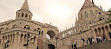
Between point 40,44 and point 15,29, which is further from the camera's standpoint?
point 40,44

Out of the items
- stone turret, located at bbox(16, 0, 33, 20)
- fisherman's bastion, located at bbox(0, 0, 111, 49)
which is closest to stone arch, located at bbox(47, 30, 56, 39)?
fisherman's bastion, located at bbox(0, 0, 111, 49)

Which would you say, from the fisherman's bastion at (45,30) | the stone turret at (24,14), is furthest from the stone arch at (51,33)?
the stone turret at (24,14)

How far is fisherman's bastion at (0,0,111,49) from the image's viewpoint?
1256 inches

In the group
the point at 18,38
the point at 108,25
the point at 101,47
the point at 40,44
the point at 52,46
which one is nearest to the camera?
the point at 101,47

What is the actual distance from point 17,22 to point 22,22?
1.46m

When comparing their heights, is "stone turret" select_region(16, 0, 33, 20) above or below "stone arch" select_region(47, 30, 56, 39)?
above

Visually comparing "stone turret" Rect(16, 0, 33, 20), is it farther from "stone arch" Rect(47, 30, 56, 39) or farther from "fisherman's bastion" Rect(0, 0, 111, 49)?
"stone arch" Rect(47, 30, 56, 39)

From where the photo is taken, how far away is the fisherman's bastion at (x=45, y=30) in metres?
31.9

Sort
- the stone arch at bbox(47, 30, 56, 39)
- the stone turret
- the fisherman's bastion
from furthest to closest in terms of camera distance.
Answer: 1. the stone arch at bbox(47, 30, 56, 39)
2. the stone turret
3. the fisherman's bastion

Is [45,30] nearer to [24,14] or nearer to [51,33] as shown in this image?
[51,33]

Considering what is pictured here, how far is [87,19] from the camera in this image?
4506 centimetres

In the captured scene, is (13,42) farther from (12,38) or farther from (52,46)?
(52,46)

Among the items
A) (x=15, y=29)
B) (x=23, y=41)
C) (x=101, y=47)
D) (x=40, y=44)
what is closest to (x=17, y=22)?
(x=15, y=29)

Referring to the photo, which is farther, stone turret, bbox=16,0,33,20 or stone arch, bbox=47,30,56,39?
stone arch, bbox=47,30,56,39
